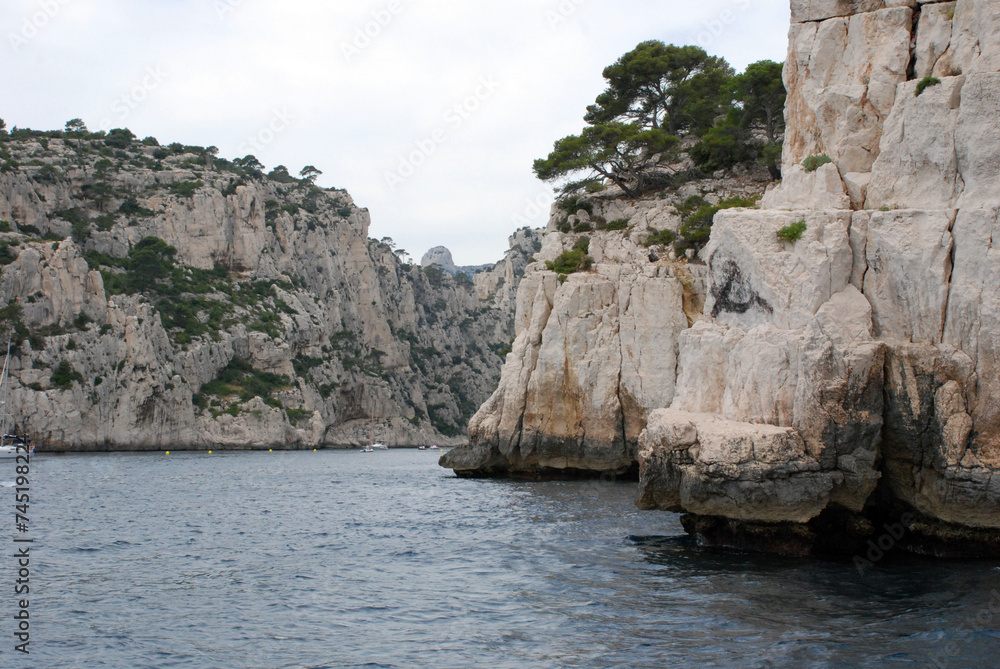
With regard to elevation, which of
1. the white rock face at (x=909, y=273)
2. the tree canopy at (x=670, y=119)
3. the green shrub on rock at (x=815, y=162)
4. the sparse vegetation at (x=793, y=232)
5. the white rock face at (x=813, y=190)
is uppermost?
the tree canopy at (x=670, y=119)

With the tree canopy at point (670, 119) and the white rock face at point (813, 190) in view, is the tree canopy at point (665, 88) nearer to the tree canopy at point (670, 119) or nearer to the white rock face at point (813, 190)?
the tree canopy at point (670, 119)

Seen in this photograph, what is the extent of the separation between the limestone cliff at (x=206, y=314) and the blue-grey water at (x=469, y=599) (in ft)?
173

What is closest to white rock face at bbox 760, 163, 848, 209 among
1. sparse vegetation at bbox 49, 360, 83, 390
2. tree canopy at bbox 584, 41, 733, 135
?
tree canopy at bbox 584, 41, 733, 135

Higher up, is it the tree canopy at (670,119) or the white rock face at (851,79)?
the tree canopy at (670,119)

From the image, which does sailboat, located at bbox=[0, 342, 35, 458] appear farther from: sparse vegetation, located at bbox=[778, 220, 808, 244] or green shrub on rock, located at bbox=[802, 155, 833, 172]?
green shrub on rock, located at bbox=[802, 155, 833, 172]

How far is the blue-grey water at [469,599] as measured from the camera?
1201 centimetres

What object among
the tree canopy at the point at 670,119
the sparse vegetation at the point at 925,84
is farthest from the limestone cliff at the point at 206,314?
the sparse vegetation at the point at 925,84

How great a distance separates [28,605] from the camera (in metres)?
14.9

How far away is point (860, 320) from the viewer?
1833 centimetres

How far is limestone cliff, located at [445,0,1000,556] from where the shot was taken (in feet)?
56.3

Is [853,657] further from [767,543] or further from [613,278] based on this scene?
[613,278]

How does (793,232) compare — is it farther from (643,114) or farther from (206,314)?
(206,314)

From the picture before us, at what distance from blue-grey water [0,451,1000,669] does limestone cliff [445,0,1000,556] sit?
1.55 metres

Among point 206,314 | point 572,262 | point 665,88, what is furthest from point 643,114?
point 206,314
